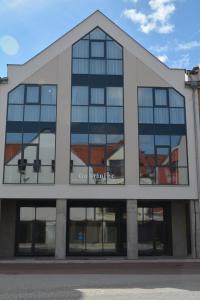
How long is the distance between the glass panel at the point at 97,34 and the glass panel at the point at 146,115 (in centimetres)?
534

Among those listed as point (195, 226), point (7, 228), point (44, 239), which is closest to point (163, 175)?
point (195, 226)

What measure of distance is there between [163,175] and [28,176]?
7908 mm

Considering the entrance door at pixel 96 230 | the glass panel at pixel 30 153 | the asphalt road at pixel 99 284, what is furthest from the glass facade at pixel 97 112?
the asphalt road at pixel 99 284

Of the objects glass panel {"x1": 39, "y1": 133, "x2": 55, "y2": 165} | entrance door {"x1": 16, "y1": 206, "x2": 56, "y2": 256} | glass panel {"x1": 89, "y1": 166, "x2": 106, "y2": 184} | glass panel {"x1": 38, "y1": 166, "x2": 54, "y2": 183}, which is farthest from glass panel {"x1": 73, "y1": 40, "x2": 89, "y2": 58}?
entrance door {"x1": 16, "y1": 206, "x2": 56, "y2": 256}

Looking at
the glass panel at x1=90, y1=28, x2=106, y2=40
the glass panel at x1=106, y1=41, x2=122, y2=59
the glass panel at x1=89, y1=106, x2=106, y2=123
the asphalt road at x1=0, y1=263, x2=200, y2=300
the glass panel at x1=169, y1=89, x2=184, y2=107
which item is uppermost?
the glass panel at x1=90, y1=28, x2=106, y2=40

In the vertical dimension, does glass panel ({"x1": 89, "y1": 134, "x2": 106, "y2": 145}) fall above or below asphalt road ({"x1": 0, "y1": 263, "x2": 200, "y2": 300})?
above

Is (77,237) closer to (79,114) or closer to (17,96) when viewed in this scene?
(79,114)

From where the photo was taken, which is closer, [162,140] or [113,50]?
[162,140]

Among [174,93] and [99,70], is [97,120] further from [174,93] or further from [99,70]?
[174,93]

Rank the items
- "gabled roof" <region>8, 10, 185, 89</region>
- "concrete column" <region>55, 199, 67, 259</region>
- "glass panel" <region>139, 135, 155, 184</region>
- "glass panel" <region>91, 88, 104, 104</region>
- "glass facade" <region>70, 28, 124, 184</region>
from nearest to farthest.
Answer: "concrete column" <region>55, 199, 67, 259</region>, "glass facade" <region>70, 28, 124, 184</region>, "glass panel" <region>139, 135, 155, 184</region>, "glass panel" <region>91, 88, 104, 104</region>, "gabled roof" <region>8, 10, 185, 89</region>

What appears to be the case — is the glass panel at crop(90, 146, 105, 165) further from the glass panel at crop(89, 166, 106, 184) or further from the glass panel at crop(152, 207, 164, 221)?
the glass panel at crop(152, 207, 164, 221)

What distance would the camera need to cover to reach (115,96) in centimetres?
2691

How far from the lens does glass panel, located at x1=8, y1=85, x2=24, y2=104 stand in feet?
86.7

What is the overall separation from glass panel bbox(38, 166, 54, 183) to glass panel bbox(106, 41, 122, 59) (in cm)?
810
